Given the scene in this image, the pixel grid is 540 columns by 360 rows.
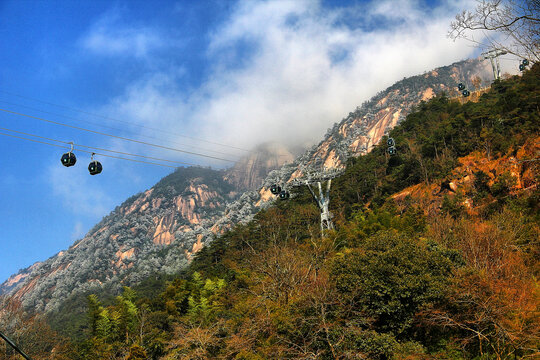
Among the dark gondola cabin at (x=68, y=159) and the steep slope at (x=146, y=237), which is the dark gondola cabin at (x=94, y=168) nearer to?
the dark gondola cabin at (x=68, y=159)

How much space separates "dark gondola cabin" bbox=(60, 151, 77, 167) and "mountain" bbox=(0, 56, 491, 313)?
53.1 m

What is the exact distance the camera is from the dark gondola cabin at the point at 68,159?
10852mm

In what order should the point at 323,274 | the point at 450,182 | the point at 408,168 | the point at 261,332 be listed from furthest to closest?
1. the point at 408,168
2. the point at 450,182
3. the point at 323,274
4. the point at 261,332

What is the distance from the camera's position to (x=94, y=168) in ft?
37.9

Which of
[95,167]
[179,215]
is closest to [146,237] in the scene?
[179,215]

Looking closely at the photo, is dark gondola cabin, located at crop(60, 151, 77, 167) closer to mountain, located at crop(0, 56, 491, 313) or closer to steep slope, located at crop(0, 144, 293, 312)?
mountain, located at crop(0, 56, 491, 313)

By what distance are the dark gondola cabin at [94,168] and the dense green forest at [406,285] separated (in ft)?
27.6

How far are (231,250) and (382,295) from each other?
84.4 feet

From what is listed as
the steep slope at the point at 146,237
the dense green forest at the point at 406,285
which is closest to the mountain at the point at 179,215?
the steep slope at the point at 146,237

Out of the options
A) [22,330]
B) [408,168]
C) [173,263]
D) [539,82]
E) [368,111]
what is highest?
[368,111]

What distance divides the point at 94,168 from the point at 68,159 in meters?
0.85

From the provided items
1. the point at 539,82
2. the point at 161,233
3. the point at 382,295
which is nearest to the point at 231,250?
the point at 382,295

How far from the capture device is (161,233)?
118875 millimetres

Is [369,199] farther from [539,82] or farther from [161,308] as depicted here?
[161,308]
